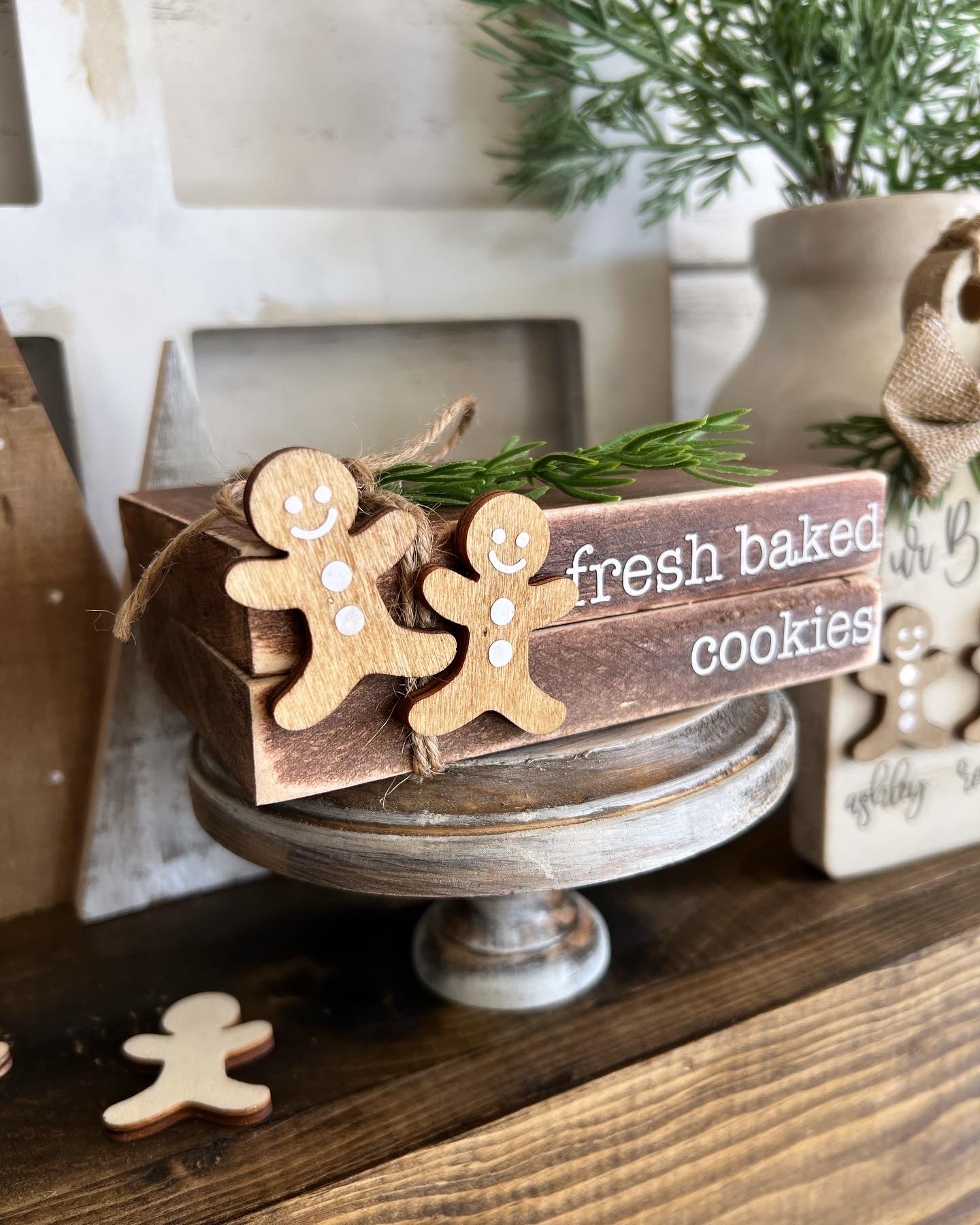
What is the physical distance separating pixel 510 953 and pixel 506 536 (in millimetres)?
235

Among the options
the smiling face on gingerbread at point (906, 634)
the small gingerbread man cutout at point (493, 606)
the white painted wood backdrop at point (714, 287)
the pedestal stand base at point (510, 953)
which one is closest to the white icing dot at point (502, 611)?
the small gingerbread man cutout at point (493, 606)

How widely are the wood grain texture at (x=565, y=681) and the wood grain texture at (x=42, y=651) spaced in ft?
0.28

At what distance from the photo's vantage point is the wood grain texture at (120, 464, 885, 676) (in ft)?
1.10

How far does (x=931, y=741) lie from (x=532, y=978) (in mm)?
277

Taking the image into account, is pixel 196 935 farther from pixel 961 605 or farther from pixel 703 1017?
pixel 961 605

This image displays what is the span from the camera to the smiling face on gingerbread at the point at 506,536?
335 millimetres

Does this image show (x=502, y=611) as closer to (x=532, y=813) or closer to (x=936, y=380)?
(x=532, y=813)

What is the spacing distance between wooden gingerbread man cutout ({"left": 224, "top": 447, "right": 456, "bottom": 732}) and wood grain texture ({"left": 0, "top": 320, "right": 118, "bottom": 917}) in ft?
0.84

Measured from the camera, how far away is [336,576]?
→ 32 centimetres

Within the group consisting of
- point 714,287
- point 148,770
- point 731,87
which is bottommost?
point 148,770

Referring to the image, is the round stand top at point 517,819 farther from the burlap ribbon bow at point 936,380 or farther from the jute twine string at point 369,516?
the burlap ribbon bow at point 936,380

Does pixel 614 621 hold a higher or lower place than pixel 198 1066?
higher

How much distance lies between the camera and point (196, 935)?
0.53m

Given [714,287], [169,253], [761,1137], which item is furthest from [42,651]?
[714,287]
